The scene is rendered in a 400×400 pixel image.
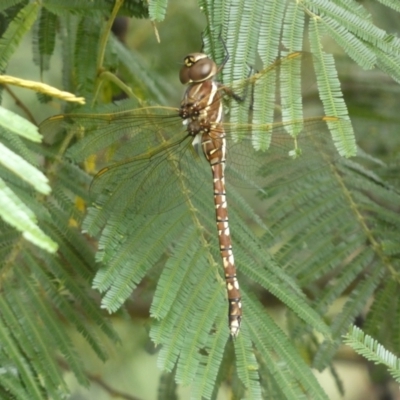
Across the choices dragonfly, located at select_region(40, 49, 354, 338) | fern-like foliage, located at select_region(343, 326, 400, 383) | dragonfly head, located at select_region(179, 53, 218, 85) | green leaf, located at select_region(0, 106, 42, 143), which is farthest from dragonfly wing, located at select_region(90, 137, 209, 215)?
green leaf, located at select_region(0, 106, 42, 143)

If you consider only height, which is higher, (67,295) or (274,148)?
(274,148)

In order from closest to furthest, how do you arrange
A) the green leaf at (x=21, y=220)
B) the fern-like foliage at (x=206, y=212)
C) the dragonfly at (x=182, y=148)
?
1. the green leaf at (x=21, y=220)
2. the fern-like foliage at (x=206, y=212)
3. the dragonfly at (x=182, y=148)

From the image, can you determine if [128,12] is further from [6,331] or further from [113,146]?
[6,331]

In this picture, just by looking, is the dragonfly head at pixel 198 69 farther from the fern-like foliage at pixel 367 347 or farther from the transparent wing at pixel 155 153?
the fern-like foliage at pixel 367 347

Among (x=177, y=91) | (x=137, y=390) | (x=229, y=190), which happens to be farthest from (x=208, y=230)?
(x=137, y=390)

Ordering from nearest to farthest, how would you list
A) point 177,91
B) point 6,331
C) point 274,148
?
point 6,331, point 274,148, point 177,91

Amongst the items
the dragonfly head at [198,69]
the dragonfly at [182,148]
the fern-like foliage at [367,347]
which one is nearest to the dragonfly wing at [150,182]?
the dragonfly at [182,148]

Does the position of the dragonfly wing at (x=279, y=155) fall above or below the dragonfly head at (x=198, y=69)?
below

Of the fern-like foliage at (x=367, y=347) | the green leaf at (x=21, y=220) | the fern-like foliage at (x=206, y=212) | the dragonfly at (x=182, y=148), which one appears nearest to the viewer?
the green leaf at (x=21, y=220)
